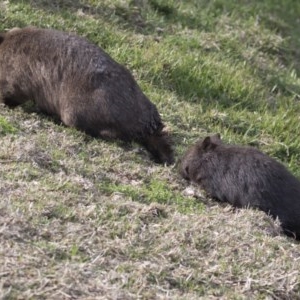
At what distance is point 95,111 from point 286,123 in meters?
2.24

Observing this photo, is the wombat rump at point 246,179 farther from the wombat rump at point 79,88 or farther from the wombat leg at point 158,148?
the wombat rump at point 79,88

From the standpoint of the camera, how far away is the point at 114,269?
438 centimetres

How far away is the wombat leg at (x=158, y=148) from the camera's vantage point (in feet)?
21.1

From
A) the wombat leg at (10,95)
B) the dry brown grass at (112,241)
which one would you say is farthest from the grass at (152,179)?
the wombat leg at (10,95)

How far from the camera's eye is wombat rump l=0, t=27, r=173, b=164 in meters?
6.25

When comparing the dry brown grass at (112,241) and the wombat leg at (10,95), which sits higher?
the dry brown grass at (112,241)

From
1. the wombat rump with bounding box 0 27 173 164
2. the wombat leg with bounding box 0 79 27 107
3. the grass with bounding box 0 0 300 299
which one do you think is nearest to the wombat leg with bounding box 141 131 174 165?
the wombat rump with bounding box 0 27 173 164

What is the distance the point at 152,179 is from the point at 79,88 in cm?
96

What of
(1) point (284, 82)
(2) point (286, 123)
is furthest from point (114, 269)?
(1) point (284, 82)

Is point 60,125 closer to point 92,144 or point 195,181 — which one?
point 92,144

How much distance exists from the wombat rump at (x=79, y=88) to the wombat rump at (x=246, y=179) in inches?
12.9

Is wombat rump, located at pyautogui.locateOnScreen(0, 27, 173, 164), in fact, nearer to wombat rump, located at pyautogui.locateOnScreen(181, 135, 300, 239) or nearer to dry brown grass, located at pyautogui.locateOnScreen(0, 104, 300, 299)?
wombat rump, located at pyautogui.locateOnScreen(181, 135, 300, 239)

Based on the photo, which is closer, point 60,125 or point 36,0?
point 60,125

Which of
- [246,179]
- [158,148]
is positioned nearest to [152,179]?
[158,148]
